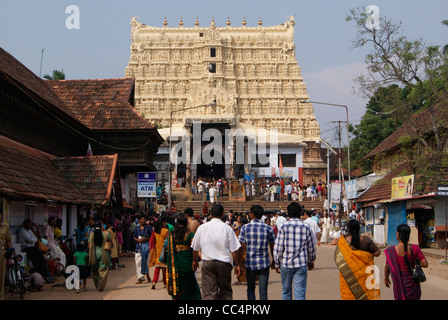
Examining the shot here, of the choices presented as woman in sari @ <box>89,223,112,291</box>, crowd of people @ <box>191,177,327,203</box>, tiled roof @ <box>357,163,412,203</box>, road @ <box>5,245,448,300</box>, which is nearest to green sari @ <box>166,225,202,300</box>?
road @ <box>5,245,448,300</box>

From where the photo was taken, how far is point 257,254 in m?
9.06

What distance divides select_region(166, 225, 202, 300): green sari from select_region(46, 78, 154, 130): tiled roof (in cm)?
1615

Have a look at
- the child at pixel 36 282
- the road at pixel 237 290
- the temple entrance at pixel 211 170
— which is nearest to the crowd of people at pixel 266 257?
the child at pixel 36 282

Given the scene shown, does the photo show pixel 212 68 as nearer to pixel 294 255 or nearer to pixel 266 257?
pixel 266 257

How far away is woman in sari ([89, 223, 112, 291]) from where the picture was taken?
12.7 meters

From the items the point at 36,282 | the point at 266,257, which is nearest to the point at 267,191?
the point at 36,282

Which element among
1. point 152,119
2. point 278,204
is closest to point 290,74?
point 152,119

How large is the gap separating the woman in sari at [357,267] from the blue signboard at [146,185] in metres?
19.6

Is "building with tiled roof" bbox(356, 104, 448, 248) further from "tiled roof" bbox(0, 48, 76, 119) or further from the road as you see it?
"tiled roof" bbox(0, 48, 76, 119)

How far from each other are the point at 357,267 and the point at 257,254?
5.66ft

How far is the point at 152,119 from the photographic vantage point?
63.3m

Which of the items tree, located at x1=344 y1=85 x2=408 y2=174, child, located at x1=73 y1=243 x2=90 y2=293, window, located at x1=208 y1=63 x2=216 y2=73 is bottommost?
child, located at x1=73 y1=243 x2=90 y2=293
